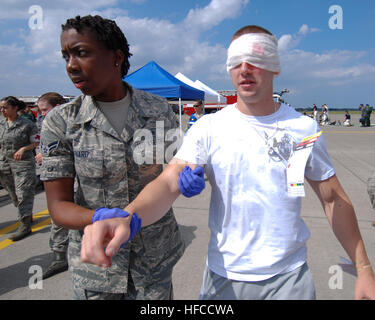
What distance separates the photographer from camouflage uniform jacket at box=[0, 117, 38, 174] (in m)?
4.66

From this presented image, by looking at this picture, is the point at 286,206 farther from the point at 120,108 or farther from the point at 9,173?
the point at 9,173

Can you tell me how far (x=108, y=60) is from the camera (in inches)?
66.7

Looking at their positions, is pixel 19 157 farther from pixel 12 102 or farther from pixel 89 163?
pixel 89 163

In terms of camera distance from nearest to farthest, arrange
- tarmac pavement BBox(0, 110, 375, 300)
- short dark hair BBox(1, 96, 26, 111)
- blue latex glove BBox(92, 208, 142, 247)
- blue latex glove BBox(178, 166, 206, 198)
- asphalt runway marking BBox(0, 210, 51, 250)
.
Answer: blue latex glove BBox(92, 208, 142, 247) → blue latex glove BBox(178, 166, 206, 198) → tarmac pavement BBox(0, 110, 375, 300) → asphalt runway marking BBox(0, 210, 51, 250) → short dark hair BBox(1, 96, 26, 111)

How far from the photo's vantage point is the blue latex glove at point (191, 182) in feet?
4.35

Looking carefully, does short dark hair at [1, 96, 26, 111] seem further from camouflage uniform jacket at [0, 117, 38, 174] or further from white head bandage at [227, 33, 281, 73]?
white head bandage at [227, 33, 281, 73]

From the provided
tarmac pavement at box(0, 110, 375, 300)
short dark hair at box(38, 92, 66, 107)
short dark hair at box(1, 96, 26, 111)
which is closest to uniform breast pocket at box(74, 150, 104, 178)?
tarmac pavement at box(0, 110, 375, 300)

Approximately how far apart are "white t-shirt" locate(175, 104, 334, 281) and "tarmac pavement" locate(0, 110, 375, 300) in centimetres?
38

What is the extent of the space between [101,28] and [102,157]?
0.70 meters

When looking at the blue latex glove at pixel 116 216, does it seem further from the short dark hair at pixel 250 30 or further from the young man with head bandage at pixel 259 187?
the short dark hair at pixel 250 30

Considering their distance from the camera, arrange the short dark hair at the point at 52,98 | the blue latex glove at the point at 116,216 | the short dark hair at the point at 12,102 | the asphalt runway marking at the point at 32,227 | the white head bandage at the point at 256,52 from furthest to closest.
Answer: the short dark hair at the point at 12,102 < the asphalt runway marking at the point at 32,227 < the short dark hair at the point at 52,98 < the white head bandage at the point at 256,52 < the blue latex glove at the point at 116,216

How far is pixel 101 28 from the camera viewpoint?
1671mm

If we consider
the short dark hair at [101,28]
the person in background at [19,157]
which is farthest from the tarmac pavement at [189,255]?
the short dark hair at [101,28]

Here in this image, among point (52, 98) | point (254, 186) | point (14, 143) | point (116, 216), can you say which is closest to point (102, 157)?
point (116, 216)
